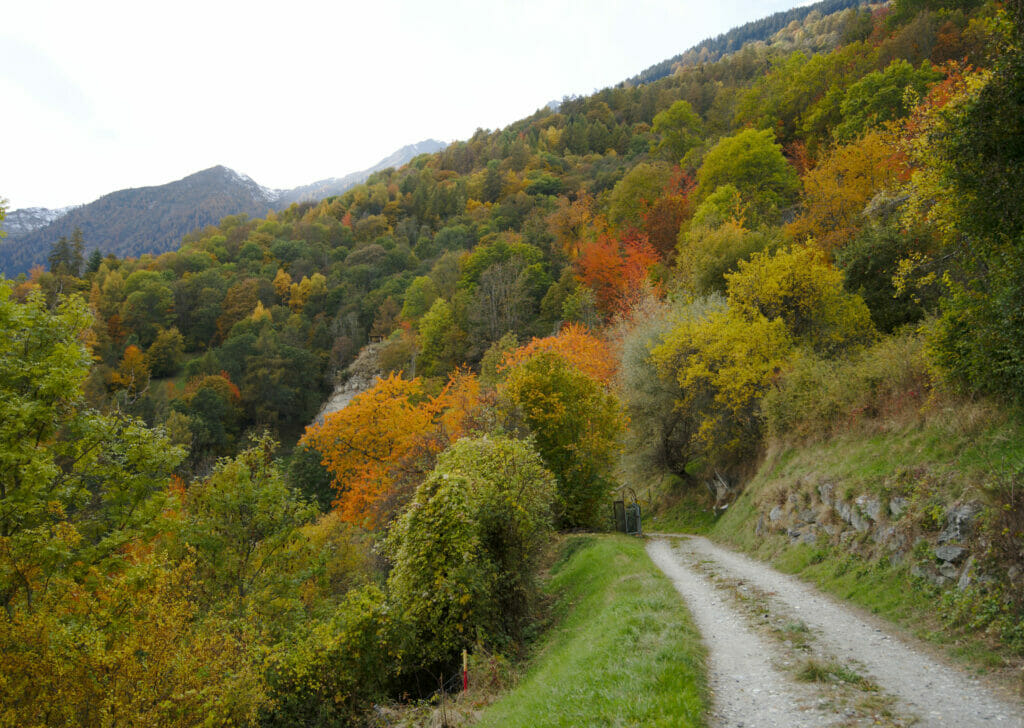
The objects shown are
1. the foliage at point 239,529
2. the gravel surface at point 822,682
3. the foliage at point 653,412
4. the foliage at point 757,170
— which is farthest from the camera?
the foliage at point 757,170

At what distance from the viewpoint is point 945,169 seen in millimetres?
10445

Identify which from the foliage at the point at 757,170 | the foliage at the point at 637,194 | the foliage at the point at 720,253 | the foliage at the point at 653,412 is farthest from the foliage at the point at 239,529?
the foliage at the point at 637,194

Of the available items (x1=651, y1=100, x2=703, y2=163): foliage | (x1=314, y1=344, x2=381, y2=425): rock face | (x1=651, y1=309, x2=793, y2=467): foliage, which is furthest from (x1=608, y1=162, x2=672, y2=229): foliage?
(x1=314, y1=344, x2=381, y2=425): rock face

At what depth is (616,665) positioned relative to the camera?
26.7 feet

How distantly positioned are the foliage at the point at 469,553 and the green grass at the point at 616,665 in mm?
1585

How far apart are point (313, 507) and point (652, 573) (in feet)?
39.5

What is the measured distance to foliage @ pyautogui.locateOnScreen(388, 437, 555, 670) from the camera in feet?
39.1

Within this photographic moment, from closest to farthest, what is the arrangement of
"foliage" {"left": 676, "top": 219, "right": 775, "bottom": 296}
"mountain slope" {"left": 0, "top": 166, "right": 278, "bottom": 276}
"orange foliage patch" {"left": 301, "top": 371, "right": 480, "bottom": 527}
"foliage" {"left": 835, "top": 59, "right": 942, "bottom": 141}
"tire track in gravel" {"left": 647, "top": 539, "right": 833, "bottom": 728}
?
"tire track in gravel" {"left": 647, "top": 539, "right": 833, "bottom": 728}, "orange foliage patch" {"left": 301, "top": 371, "right": 480, "bottom": 527}, "foliage" {"left": 676, "top": 219, "right": 775, "bottom": 296}, "foliage" {"left": 835, "top": 59, "right": 942, "bottom": 141}, "mountain slope" {"left": 0, "top": 166, "right": 278, "bottom": 276}

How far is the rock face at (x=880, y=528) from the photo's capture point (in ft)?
29.8

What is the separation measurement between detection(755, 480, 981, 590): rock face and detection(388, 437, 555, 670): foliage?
7.69 m

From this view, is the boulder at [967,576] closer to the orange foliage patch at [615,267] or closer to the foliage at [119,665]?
the foliage at [119,665]

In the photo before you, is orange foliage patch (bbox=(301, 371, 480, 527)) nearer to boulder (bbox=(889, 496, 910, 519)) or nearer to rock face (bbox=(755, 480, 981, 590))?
rock face (bbox=(755, 480, 981, 590))

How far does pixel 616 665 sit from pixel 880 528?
7628 millimetres

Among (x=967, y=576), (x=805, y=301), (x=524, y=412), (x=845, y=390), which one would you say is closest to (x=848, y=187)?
(x=805, y=301)
